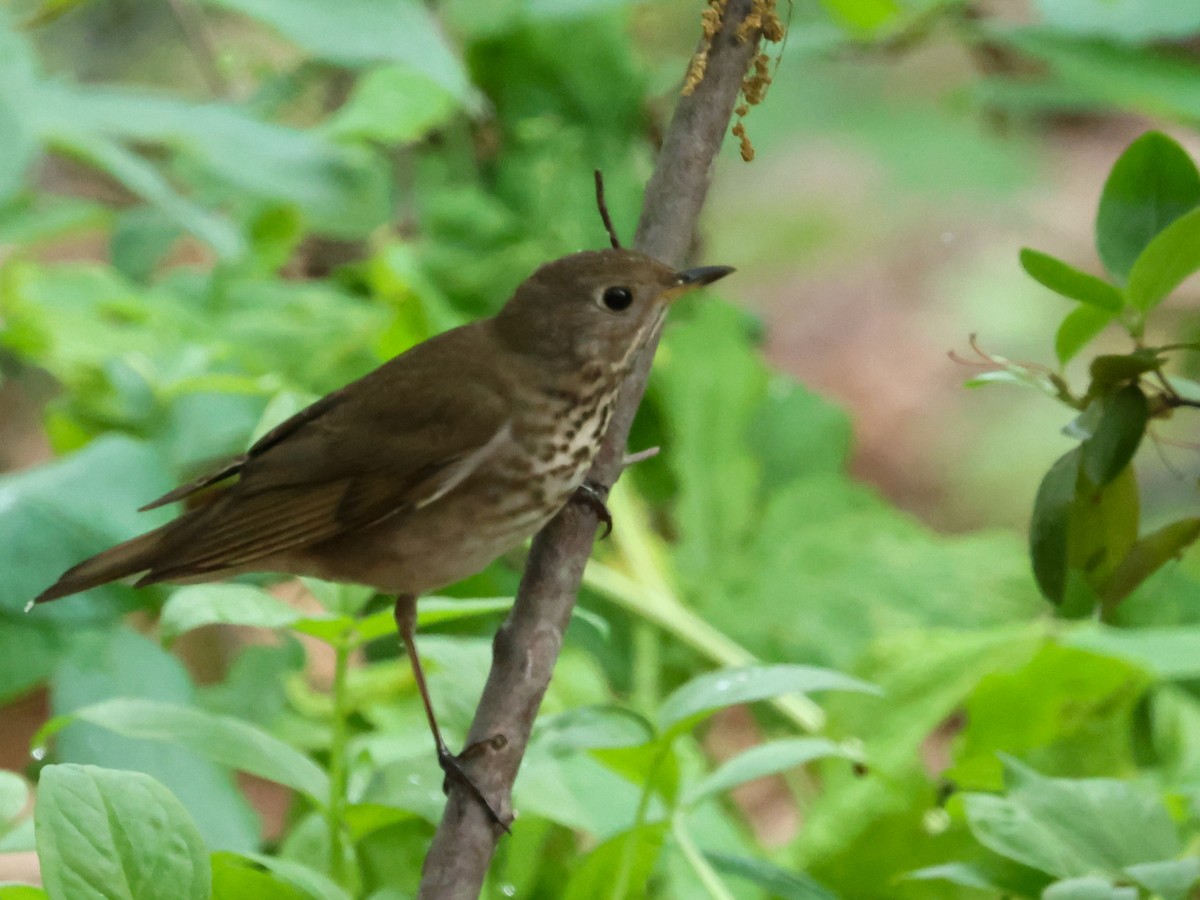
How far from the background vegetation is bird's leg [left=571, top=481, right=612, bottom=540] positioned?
123 mm

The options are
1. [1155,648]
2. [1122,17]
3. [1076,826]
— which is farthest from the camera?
[1122,17]

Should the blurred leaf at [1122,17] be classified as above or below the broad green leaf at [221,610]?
above

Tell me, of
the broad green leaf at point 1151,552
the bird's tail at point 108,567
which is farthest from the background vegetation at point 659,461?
the bird's tail at point 108,567

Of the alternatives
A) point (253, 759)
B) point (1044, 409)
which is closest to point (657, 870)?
point (253, 759)

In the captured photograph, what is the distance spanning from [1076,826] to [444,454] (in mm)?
720

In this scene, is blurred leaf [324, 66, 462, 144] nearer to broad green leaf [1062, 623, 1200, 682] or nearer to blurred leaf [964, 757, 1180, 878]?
broad green leaf [1062, 623, 1200, 682]

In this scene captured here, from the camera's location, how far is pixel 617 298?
147 cm

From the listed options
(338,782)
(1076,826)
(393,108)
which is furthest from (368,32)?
(1076,826)

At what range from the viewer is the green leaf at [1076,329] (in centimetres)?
117

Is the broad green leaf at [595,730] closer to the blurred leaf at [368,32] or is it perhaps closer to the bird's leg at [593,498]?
the bird's leg at [593,498]

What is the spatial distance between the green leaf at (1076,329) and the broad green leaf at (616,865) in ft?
1.90

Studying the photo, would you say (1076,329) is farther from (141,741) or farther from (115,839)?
(141,741)

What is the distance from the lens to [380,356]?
7.57ft

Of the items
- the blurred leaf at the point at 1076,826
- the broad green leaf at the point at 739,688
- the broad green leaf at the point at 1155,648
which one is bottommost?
the blurred leaf at the point at 1076,826
